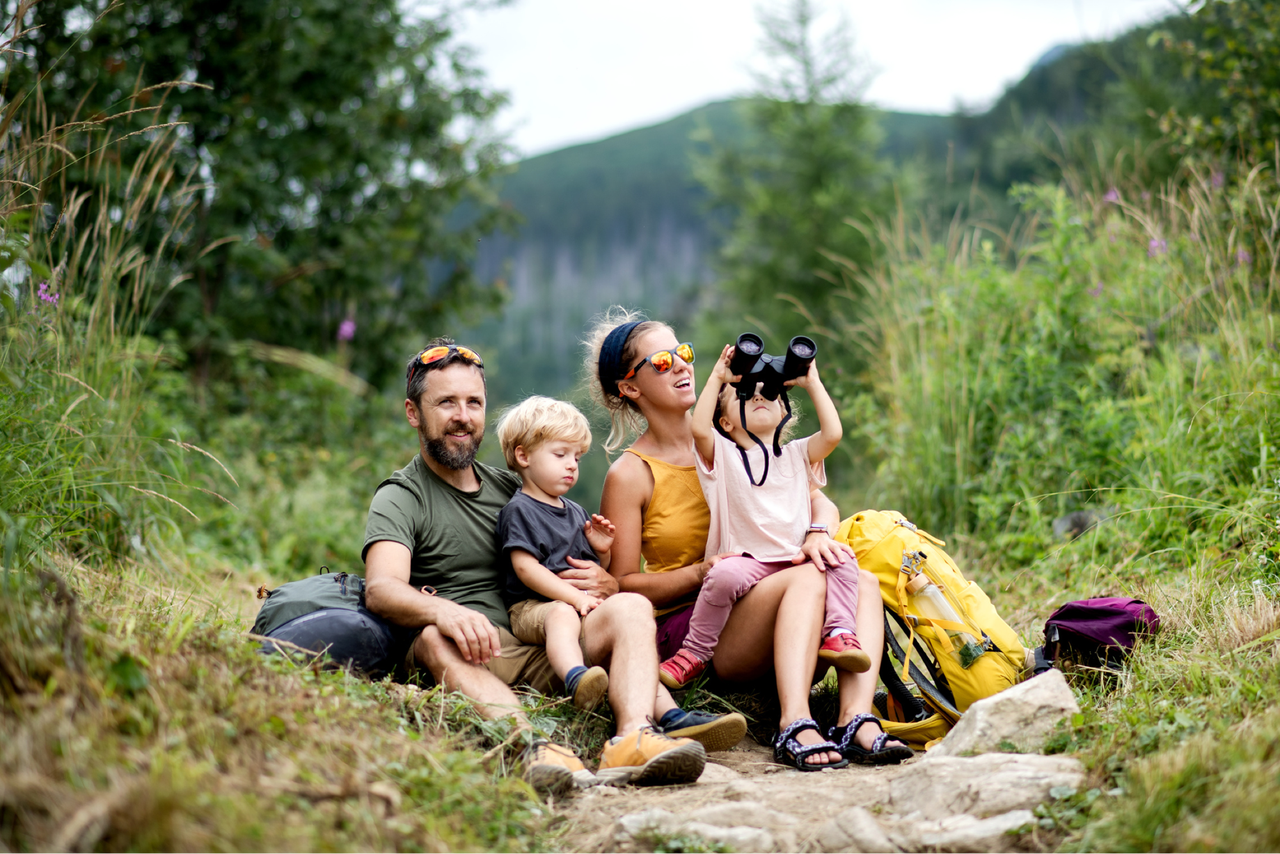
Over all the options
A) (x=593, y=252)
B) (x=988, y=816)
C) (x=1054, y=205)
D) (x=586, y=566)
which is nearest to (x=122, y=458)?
(x=586, y=566)

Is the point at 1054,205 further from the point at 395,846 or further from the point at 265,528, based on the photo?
the point at 265,528

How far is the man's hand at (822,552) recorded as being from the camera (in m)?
2.62

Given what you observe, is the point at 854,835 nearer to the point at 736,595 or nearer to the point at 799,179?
the point at 736,595

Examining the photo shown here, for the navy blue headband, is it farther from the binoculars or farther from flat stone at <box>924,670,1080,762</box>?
flat stone at <box>924,670,1080,762</box>

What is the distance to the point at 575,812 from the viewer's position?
2.04 metres

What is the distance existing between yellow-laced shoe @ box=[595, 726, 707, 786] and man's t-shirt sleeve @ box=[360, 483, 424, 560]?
85cm

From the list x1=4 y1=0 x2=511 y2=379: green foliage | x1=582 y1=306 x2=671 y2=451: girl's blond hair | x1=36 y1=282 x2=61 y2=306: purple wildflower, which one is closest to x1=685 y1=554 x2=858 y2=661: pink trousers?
x1=582 y1=306 x2=671 y2=451: girl's blond hair

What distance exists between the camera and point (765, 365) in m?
2.70

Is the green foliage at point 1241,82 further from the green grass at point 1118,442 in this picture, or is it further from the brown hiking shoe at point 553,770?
the brown hiking shoe at point 553,770

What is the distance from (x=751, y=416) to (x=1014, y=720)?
3.58 ft

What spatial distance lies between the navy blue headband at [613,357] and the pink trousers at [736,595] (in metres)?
0.75

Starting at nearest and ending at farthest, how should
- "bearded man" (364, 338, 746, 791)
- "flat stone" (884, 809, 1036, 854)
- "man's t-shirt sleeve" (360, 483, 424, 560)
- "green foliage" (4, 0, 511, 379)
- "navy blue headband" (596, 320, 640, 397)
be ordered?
"flat stone" (884, 809, 1036, 854)
"bearded man" (364, 338, 746, 791)
"man's t-shirt sleeve" (360, 483, 424, 560)
"navy blue headband" (596, 320, 640, 397)
"green foliage" (4, 0, 511, 379)

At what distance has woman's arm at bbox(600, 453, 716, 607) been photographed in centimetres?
281

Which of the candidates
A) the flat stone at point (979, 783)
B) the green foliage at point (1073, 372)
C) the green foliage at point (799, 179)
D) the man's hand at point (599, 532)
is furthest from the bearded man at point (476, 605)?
the green foliage at point (799, 179)
